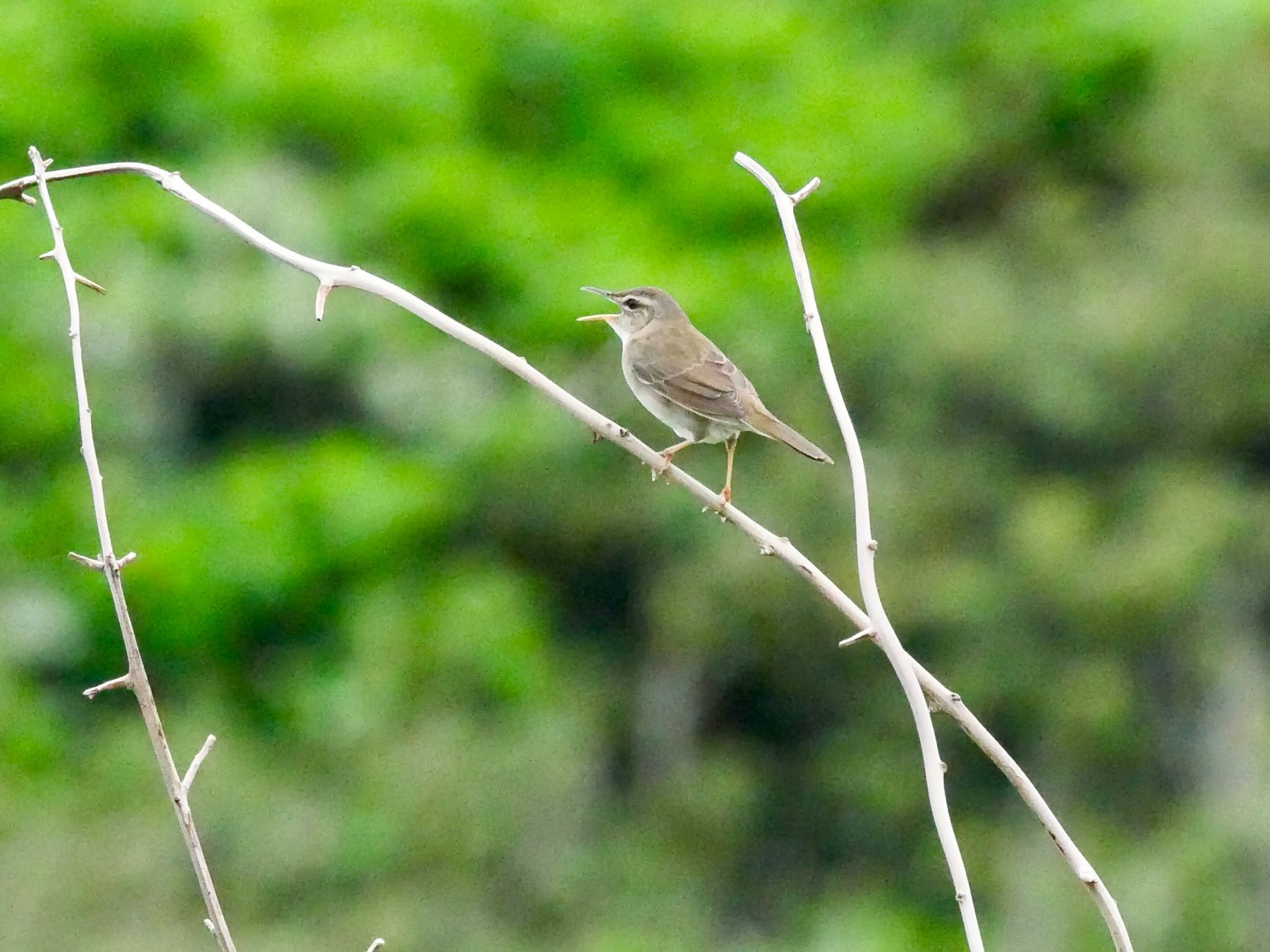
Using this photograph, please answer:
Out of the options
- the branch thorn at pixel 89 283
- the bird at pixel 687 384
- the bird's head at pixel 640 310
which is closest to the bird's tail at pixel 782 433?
the bird at pixel 687 384

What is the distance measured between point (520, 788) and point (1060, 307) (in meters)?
Answer: 5.88

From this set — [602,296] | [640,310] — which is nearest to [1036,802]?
[602,296]

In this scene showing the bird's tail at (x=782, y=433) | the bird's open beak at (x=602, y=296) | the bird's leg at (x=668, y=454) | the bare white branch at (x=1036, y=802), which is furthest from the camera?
the bird's open beak at (x=602, y=296)

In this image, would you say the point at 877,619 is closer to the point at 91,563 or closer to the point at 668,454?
the point at 91,563

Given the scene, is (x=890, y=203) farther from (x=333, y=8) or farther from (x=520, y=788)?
(x=520, y=788)

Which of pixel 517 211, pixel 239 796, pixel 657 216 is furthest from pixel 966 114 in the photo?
pixel 239 796

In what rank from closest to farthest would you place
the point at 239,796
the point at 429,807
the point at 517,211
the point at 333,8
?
the point at 239,796 < the point at 429,807 < the point at 517,211 < the point at 333,8

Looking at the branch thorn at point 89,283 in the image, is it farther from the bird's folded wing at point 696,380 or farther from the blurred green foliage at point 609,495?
the blurred green foliage at point 609,495

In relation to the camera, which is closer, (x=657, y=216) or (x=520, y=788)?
(x=520, y=788)

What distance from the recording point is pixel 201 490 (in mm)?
16328

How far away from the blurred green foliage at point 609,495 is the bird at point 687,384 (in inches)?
217

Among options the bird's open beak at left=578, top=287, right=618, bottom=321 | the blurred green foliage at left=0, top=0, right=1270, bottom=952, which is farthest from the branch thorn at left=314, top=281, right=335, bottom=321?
the blurred green foliage at left=0, top=0, right=1270, bottom=952

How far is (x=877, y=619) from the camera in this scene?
167cm

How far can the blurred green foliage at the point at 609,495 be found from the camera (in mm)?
11531
